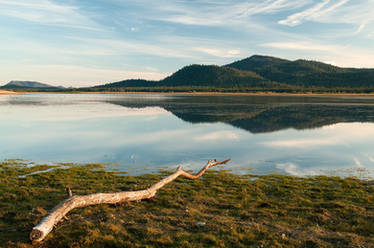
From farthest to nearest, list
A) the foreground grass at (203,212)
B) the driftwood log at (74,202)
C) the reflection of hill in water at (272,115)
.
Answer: the reflection of hill in water at (272,115)
the foreground grass at (203,212)
the driftwood log at (74,202)

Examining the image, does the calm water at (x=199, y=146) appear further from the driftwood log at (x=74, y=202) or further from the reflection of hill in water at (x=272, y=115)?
the driftwood log at (x=74, y=202)

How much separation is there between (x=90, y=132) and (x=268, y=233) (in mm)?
27618

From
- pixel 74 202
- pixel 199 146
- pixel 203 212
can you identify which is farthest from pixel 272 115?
pixel 74 202

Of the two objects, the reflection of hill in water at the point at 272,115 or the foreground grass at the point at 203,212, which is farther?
the reflection of hill in water at the point at 272,115

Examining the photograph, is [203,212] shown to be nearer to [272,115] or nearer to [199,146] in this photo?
[199,146]

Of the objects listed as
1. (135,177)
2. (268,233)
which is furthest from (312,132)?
(268,233)

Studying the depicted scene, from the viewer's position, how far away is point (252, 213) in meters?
10.5

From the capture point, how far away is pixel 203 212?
1058 centimetres

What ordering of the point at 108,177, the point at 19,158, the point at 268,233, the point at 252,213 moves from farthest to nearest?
the point at 19,158, the point at 108,177, the point at 252,213, the point at 268,233

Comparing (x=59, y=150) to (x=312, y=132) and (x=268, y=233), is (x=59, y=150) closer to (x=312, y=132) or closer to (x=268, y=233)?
(x=268, y=233)

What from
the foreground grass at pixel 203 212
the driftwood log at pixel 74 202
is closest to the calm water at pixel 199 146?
the foreground grass at pixel 203 212

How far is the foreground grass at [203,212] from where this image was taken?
26.8ft

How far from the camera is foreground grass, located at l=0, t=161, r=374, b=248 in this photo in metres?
8.18

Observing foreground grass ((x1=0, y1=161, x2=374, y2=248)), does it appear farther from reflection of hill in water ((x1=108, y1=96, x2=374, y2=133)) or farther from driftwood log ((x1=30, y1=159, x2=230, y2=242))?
reflection of hill in water ((x1=108, y1=96, x2=374, y2=133))
